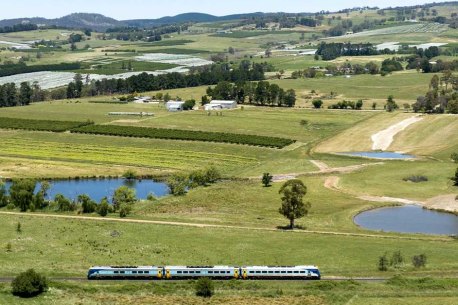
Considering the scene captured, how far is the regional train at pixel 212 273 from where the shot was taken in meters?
65.4

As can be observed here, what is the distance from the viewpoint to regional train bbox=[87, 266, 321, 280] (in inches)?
2576

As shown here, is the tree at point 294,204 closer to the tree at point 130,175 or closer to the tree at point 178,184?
the tree at point 178,184

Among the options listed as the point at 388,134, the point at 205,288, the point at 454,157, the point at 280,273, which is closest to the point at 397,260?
the point at 280,273

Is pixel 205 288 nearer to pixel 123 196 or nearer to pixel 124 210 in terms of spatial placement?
pixel 124 210

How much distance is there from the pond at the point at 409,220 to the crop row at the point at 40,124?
306 ft

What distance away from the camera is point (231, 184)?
11369 centimetres

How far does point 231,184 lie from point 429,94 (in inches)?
3630

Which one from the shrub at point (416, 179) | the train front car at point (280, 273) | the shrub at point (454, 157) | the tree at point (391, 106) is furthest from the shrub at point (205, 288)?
the tree at point (391, 106)

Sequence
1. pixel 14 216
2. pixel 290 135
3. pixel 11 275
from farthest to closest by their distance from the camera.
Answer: pixel 290 135
pixel 14 216
pixel 11 275

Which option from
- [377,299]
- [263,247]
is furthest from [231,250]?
[377,299]

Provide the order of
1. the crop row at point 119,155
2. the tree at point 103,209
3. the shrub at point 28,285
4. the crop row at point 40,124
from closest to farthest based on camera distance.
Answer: the shrub at point 28,285
the tree at point 103,209
the crop row at point 119,155
the crop row at point 40,124

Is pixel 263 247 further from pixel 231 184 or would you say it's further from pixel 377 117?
pixel 377 117

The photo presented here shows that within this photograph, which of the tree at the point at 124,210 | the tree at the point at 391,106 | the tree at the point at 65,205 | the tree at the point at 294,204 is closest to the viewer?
the tree at the point at 294,204

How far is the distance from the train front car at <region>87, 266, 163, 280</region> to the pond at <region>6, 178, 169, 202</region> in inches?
1635
